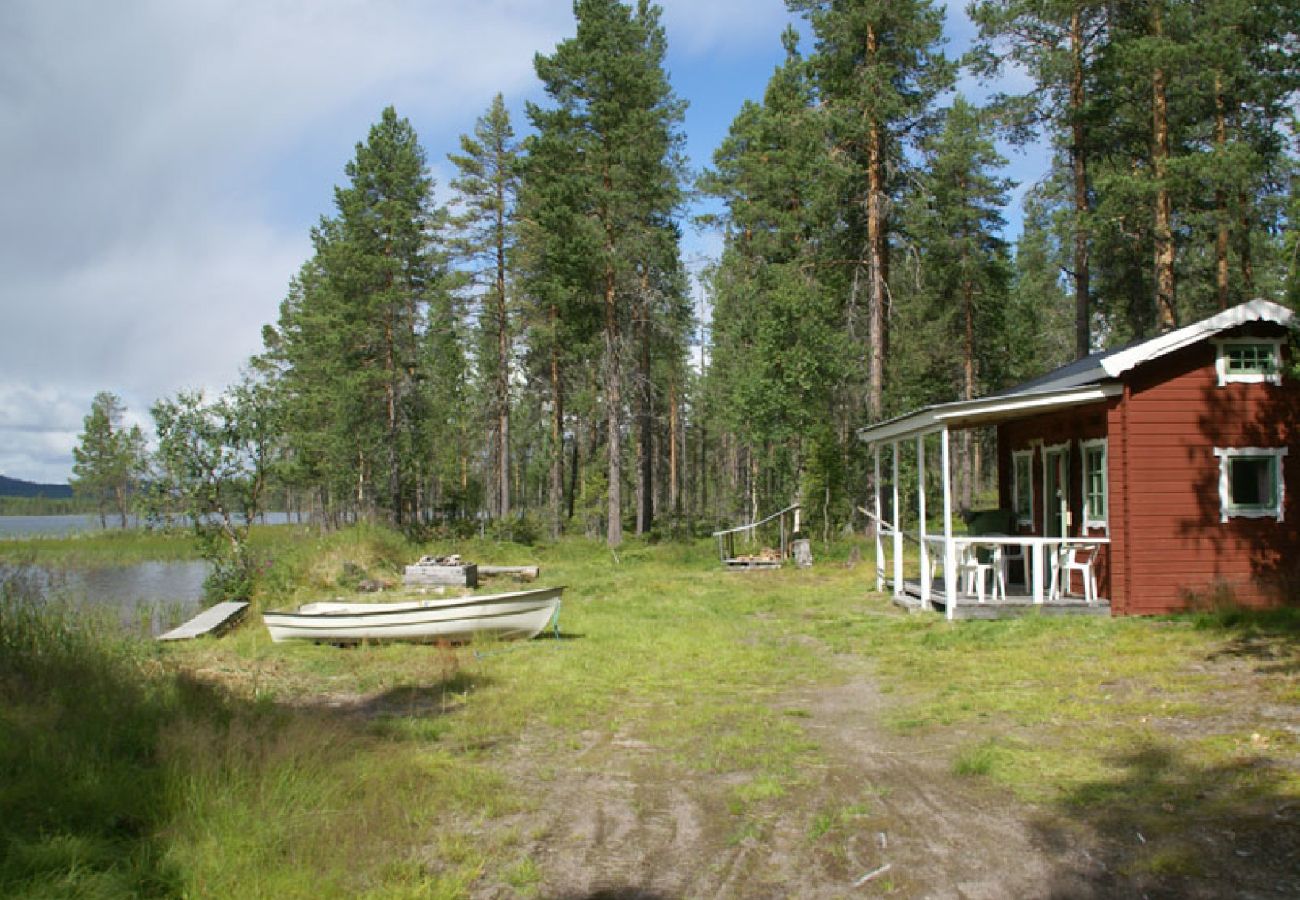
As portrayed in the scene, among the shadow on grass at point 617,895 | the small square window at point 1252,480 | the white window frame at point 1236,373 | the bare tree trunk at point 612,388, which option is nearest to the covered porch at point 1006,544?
the white window frame at point 1236,373

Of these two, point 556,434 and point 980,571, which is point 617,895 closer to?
point 980,571

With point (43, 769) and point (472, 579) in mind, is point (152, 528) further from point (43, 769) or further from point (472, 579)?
point (43, 769)

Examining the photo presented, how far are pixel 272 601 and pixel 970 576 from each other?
11.6 metres

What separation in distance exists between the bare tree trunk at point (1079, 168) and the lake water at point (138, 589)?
764 inches

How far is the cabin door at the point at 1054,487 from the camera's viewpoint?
46.1 feet

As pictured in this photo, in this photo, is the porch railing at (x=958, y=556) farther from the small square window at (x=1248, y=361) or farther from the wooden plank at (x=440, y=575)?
the wooden plank at (x=440, y=575)

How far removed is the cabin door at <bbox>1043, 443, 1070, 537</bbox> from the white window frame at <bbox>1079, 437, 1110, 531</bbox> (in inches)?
19.4

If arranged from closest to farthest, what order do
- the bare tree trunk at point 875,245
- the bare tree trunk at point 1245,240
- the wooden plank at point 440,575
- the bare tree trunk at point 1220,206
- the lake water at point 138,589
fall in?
the lake water at point 138,589 < the wooden plank at point 440,575 < the bare tree trunk at point 1220,206 < the bare tree trunk at point 1245,240 < the bare tree trunk at point 875,245

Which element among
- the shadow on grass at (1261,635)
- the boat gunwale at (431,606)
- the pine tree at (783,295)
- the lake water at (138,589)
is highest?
the pine tree at (783,295)

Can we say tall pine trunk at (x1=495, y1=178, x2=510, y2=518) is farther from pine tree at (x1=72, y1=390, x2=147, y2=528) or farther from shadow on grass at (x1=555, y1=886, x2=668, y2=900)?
pine tree at (x1=72, y1=390, x2=147, y2=528)

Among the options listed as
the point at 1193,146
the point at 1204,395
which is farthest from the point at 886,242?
the point at 1204,395

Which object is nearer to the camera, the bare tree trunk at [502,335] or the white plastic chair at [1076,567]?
the white plastic chair at [1076,567]

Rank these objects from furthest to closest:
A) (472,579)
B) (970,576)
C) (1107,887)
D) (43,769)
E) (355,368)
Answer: (355,368) → (472,579) → (970,576) → (43,769) → (1107,887)

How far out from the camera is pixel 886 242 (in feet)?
79.2
